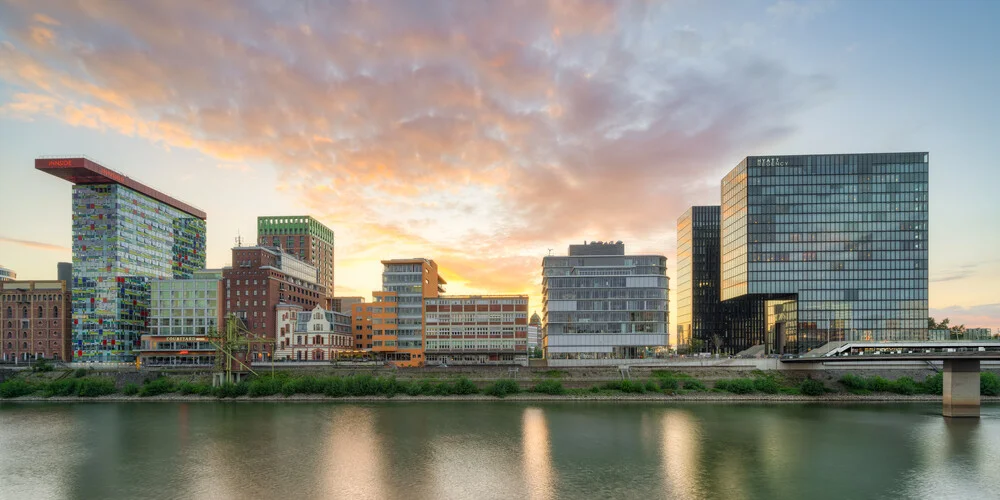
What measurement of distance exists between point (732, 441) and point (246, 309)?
10387 cm

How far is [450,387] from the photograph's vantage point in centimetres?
10144

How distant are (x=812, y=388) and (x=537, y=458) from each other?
218 feet

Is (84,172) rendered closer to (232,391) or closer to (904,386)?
(232,391)

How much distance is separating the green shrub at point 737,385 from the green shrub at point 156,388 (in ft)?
315

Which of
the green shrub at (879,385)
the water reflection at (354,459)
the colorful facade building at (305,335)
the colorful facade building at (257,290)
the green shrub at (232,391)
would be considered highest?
the colorful facade building at (257,290)

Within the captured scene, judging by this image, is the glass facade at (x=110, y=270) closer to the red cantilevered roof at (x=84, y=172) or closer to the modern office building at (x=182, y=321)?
the red cantilevered roof at (x=84, y=172)

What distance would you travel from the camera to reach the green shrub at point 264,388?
100750 millimetres

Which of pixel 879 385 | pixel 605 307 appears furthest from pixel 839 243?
pixel 605 307

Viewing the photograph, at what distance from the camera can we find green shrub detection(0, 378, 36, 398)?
102m

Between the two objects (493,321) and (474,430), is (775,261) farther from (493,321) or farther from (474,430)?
(474,430)

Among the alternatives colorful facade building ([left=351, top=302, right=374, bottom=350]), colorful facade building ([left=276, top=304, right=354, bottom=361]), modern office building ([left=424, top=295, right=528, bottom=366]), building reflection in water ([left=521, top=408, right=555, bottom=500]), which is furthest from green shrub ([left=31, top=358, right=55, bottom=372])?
building reflection in water ([left=521, top=408, right=555, bottom=500])

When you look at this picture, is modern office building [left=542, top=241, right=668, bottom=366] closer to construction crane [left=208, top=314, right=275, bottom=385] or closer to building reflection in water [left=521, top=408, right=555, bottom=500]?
building reflection in water [left=521, top=408, right=555, bottom=500]

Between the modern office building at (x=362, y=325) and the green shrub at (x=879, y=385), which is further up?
the modern office building at (x=362, y=325)

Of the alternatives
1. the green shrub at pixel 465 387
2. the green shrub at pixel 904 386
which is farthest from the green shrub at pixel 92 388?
the green shrub at pixel 904 386
